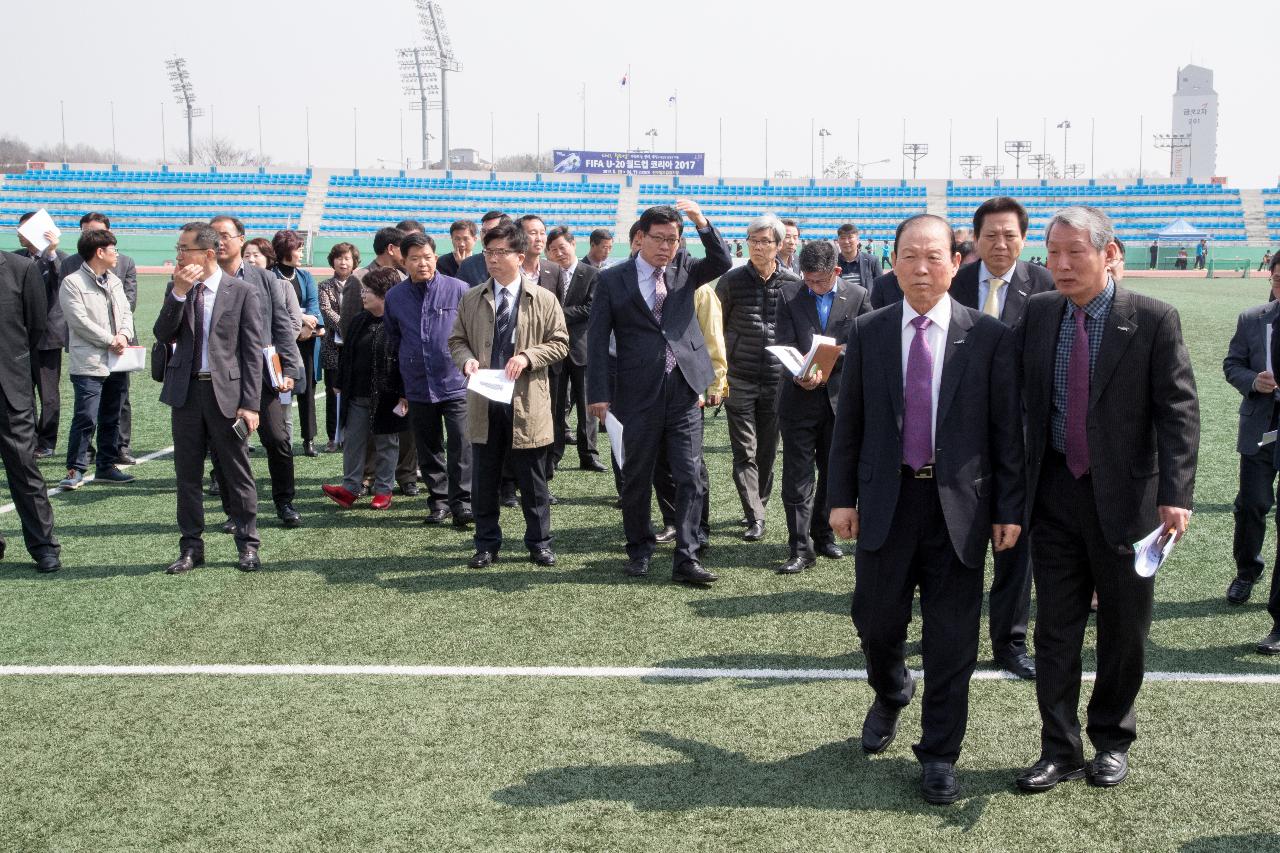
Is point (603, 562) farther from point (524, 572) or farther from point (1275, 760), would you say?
point (1275, 760)

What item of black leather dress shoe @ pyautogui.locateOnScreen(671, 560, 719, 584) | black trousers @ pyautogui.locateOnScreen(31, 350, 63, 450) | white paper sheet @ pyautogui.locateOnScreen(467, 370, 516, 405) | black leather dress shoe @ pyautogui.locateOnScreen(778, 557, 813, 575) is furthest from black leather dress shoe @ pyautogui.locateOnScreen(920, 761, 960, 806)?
black trousers @ pyautogui.locateOnScreen(31, 350, 63, 450)

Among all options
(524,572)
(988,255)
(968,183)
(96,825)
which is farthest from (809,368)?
(968,183)

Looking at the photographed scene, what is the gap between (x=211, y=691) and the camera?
5055 millimetres

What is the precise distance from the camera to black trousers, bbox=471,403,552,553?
7.11 metres

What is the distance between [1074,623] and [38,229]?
8.37 m

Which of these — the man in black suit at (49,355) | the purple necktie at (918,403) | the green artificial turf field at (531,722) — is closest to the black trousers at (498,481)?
the green artificial turf field at (531,722)

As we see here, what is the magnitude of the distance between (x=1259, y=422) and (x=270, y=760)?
5.11m

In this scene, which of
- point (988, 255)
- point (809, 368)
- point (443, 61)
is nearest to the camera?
point (988, 255)

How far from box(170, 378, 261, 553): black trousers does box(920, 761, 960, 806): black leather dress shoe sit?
4.48 m

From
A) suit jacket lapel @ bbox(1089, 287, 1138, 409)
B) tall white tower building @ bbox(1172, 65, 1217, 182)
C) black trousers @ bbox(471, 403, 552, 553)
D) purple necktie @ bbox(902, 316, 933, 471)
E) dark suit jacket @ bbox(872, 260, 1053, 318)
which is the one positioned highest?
tall white tower building @ bbox(1172, 65, 1217, 182)

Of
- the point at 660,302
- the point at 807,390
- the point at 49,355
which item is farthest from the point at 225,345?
the point at 807,390

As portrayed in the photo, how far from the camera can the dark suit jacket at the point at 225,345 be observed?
6.89m

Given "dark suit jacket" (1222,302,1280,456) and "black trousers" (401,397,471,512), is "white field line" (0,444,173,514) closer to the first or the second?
"black trousers" (401,397,471,512)

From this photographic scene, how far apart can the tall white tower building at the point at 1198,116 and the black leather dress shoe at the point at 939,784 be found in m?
112
